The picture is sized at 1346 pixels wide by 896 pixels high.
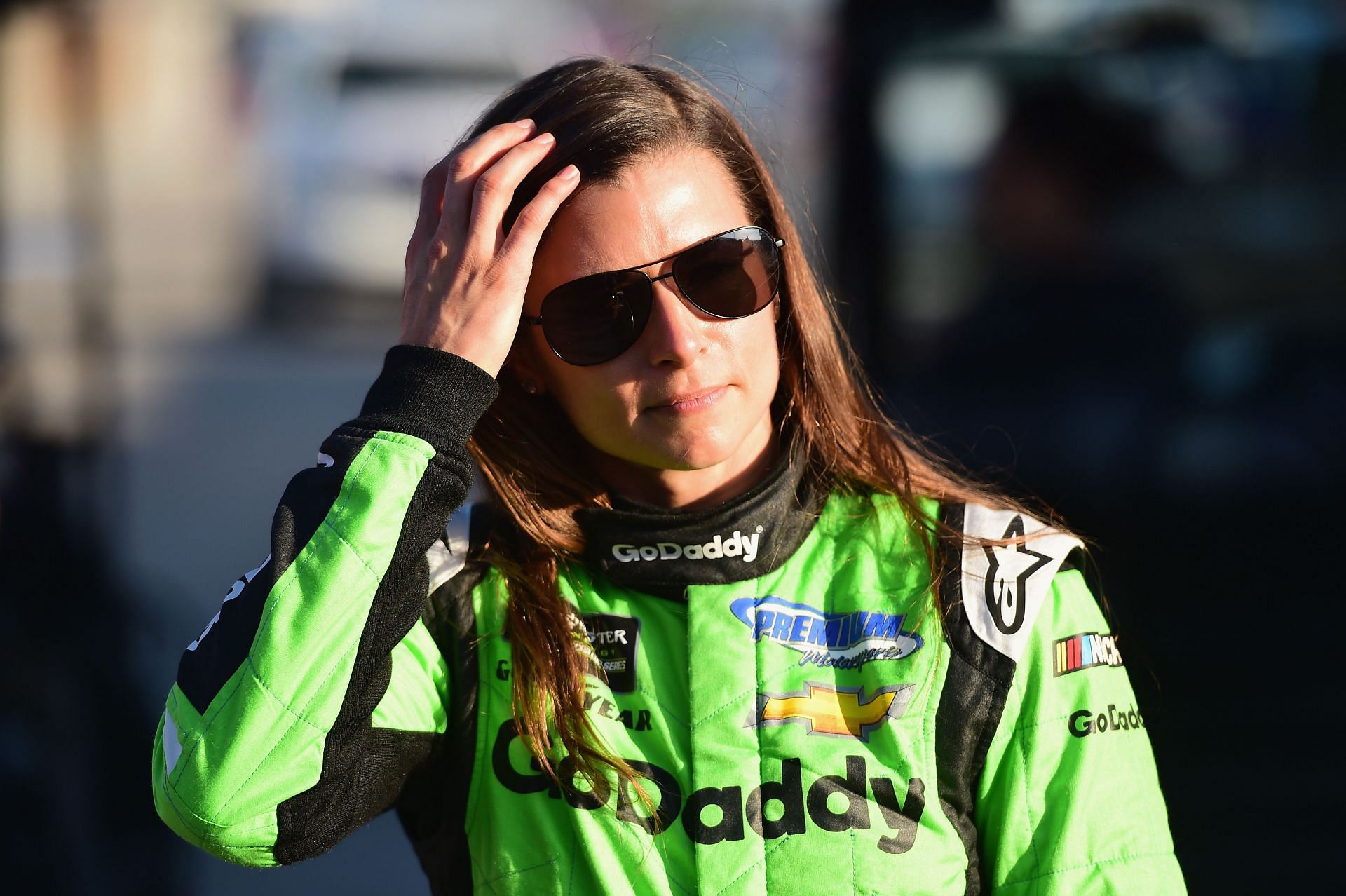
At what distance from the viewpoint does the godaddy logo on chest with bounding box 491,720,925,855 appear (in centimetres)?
132

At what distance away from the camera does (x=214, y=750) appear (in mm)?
1249

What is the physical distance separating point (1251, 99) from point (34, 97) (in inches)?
124

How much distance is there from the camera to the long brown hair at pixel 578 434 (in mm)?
1417

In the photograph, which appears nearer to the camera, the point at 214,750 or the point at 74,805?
the point at 214,750

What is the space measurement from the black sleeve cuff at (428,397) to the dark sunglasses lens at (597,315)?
4.3 inches

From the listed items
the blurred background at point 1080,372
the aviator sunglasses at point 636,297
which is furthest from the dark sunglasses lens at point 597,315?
the blurred background at point 1080,372

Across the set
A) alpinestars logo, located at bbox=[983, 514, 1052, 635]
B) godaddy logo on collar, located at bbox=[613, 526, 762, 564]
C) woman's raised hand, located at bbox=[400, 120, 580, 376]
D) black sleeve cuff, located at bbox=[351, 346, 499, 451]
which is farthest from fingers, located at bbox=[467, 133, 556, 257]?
alpinestars logo, located at bbox=[983, 514, 1052, 635]

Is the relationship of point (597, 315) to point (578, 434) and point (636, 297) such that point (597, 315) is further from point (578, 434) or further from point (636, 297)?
point (578, 434)

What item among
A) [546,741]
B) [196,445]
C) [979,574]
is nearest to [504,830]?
[546,741]

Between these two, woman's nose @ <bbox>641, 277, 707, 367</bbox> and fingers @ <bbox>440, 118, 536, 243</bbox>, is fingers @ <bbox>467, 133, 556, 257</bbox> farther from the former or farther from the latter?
woman's nose @ <bbox>641, 277, 707, 367</bbox>

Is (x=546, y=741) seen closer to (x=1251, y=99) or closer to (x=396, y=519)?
(x=396, y=519)

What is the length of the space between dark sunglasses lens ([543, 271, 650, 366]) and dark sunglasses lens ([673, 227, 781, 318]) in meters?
0.05

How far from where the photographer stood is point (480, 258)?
1.39 metres

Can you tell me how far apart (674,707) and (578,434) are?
1.23 feet
